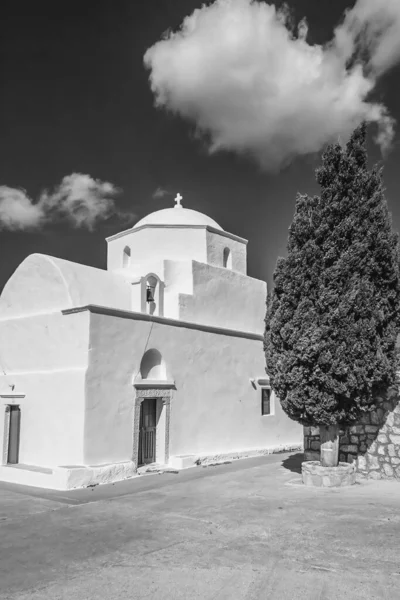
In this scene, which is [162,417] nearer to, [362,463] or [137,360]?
[137,360]

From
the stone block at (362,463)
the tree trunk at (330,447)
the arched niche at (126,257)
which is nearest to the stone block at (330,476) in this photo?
the tree trunk at (330,447)

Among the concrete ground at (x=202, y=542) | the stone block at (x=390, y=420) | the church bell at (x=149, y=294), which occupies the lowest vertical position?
the concrete ground at (x=202, y=542)

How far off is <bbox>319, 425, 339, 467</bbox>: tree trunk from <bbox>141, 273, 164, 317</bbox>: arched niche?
573 centimetres

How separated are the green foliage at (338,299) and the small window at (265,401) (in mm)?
5951

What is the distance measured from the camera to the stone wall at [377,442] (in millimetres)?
10375

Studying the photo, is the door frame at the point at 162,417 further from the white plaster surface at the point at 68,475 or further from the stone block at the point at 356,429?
the stone block at the point at 356,429

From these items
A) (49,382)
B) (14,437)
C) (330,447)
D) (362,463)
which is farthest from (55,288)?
(362,463)

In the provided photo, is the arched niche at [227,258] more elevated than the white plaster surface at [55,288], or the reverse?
the arched niche at [227,258]

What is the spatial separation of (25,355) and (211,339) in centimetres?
490

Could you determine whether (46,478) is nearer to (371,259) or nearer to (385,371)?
(385,371)

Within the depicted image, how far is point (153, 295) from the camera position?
47.1 feet

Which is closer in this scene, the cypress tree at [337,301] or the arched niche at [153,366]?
the cypress tree at [337,301]

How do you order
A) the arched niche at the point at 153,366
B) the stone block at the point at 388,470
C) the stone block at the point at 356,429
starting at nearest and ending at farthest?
the stone block at the point at 388,470, the stone block at the point at 356,429, the arched niche at the point at 153,366

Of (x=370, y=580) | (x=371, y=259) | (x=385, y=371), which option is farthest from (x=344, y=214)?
(x=370, y=580)
